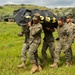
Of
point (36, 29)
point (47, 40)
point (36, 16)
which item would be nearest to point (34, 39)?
point (36, 29)

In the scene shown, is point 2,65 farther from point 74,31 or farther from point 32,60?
point 74,31

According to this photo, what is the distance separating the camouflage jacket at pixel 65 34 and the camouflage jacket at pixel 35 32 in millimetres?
996

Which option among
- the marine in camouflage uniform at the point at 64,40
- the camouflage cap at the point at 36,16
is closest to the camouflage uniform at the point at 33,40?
the camouflage cap at the point at 36,16

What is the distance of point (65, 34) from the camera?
37.8 ft

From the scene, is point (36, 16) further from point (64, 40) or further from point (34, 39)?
point (64, 40)

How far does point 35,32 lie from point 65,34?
133 cm

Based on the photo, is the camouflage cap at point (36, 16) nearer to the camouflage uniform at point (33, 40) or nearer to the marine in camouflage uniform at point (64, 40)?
the camouflage uniform at point (33, 40)

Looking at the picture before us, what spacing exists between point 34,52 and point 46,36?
111 centimetres

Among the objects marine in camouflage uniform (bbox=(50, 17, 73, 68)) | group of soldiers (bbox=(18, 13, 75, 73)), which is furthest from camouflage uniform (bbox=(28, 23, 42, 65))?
marine in camouflage uniform (bbox=(50, 17, 73, 68))

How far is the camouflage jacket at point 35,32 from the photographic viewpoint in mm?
10875

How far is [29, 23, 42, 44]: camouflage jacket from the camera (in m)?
10.9

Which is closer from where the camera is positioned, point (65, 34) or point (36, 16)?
point (36, 16)

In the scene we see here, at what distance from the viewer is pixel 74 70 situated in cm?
1050

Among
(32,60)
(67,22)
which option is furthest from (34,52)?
(67,22)
